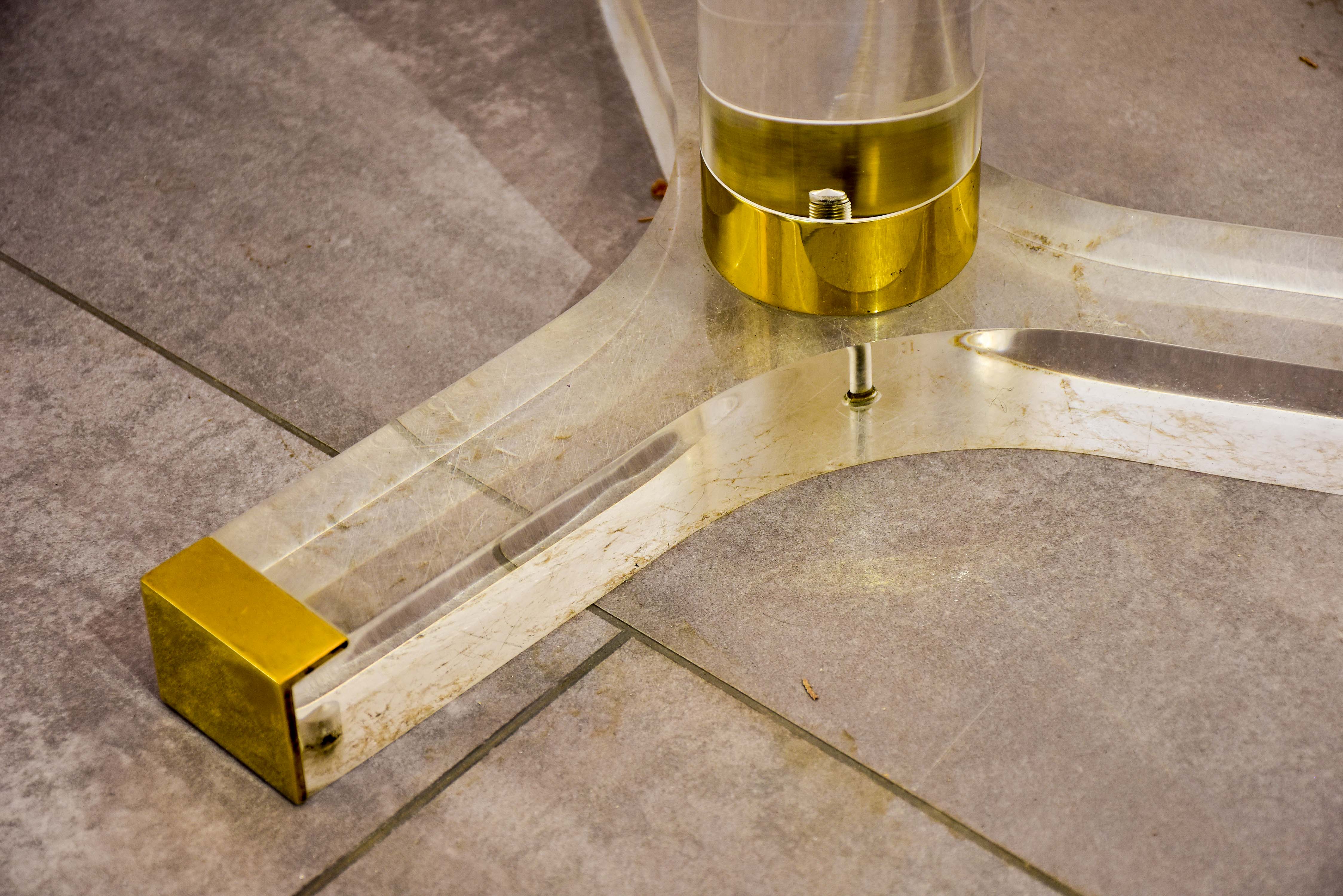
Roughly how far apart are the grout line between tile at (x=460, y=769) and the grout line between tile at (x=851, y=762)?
0.07 ft

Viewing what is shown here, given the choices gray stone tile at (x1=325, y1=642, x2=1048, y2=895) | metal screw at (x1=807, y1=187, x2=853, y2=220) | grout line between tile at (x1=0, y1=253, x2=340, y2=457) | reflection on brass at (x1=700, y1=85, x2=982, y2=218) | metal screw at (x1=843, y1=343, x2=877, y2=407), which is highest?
reflection on brass at (x1=700, y1=85, x2=982, y2=218)

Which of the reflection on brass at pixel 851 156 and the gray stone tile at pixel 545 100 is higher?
the reflection on brass at pixel 851 156

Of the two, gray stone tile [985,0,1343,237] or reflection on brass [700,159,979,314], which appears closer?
reflection on brass [700,159,979,314]

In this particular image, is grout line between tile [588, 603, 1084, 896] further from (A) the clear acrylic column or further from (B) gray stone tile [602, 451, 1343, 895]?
(A) the clear acrylic column

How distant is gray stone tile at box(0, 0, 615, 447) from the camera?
4.80 feet

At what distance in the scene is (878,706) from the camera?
3.57 feet

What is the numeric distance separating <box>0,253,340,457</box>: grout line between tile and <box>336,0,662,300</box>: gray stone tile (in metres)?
0.35

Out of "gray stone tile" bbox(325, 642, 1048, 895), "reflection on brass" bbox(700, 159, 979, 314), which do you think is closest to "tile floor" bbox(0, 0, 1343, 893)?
"gray stone tile" bbox(325, 642, 1048, 895)

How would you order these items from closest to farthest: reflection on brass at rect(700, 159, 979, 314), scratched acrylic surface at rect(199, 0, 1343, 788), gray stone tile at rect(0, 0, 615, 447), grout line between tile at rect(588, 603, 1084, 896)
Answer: grout line between tile at rect(588, 603, 1084, 896), scratched acrylic surface at rect(199, 0, 1343, 788), reflection on brass at rect(700, 159, 979, 314), gray stone tile at rect(0, 0, 615, 447)

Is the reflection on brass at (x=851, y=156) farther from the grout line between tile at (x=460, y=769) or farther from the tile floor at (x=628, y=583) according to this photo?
the grout line between tile at (x=460, y=769)

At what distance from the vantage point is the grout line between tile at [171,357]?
1.36 meters

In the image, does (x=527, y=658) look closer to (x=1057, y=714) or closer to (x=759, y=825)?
(x=759, y=825)

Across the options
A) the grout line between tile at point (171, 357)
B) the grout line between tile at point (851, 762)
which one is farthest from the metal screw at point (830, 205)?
the grout line between tile at point (171, 357)

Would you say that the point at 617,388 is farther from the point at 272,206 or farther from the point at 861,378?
the point at 272,206
